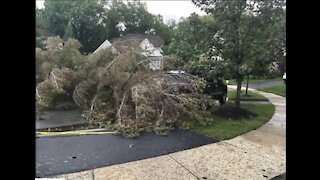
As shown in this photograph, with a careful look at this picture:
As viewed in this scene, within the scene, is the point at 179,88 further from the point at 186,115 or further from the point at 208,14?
the point at 208,14

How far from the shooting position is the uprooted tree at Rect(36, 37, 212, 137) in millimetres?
4586

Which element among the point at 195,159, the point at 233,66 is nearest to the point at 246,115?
the point at 233,66

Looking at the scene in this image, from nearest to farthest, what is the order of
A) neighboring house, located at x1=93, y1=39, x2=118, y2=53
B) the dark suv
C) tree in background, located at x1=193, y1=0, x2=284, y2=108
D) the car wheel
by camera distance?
1. the dark suv
2. tree in background, located at x1=193, y1=0, x2=284, y2=108
3. neighboring house, located at x1=93, y1=39, x2=118, y2=53
4. the car wheel

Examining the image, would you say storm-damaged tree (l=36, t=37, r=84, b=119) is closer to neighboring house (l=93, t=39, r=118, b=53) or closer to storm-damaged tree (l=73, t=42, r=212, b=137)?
storm-damaged tree (l=73, t=42, r=212, b=137)

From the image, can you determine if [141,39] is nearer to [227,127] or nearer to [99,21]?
[99,21]

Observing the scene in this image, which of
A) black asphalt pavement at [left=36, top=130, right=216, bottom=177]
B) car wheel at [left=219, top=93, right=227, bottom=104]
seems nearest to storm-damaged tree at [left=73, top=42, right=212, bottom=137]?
black asphalt pavement at [left=36, top=130, right=216, bottom=177]

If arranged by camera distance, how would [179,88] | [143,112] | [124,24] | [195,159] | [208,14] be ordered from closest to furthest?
[195,159] < [143,112] < [179,88] < [208,14] < [124,24]

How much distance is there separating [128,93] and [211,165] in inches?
98.2

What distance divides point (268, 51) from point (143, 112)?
236 cm

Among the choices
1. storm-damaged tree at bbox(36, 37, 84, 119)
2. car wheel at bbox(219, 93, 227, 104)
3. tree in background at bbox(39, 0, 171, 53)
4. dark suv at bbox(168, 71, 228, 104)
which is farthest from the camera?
car wheel at bbox(219, 93, 227, 104)

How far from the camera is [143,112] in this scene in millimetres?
4582

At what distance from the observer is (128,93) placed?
4996mm

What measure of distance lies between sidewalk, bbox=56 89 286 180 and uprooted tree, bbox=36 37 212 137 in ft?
3.75
